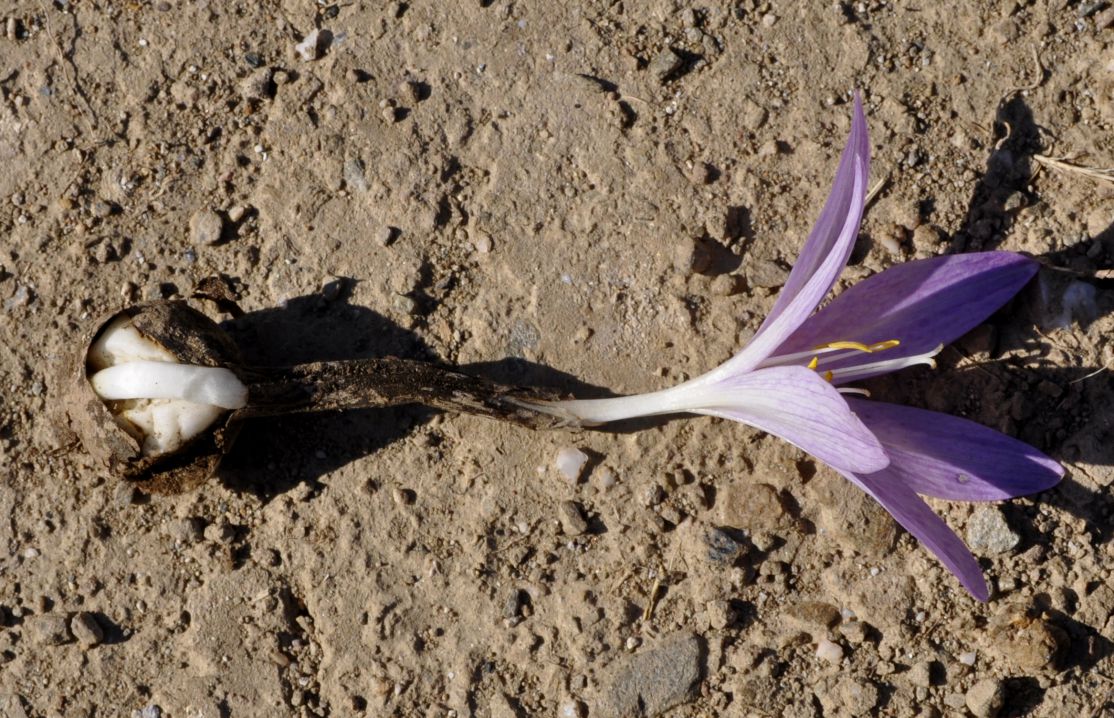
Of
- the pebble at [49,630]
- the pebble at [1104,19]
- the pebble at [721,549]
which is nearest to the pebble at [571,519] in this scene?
the pebble at [721,549]

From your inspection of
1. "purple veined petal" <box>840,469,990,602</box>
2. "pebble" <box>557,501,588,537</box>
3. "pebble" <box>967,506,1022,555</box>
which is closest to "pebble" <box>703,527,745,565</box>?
"pebble" <box>557,501,588,537</box>

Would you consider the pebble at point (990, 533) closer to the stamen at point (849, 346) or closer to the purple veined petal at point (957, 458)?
the purple veined petal at point (957, 458)

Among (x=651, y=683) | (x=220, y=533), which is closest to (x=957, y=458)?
(x=651, y=683)

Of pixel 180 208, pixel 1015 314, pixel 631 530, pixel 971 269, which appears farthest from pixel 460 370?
pixel 1015 314

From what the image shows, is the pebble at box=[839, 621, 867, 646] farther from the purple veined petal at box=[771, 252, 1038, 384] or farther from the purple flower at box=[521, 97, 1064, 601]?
the purple veined petal at box=[771, 252, 1038, 384]

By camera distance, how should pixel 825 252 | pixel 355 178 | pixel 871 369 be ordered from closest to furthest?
pixel 825 252, pixel 871 369, pixel 355 178

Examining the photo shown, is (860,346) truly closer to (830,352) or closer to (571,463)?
(830,352)

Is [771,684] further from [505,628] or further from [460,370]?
[460,370]
